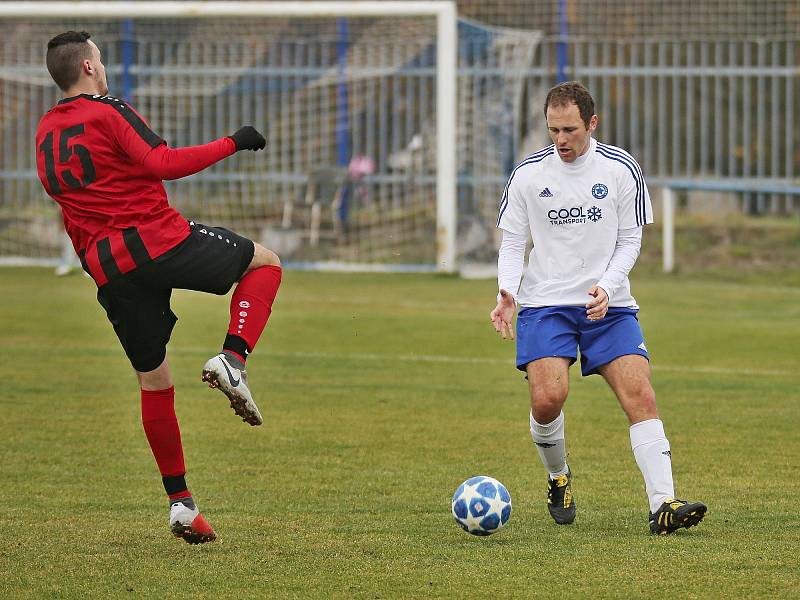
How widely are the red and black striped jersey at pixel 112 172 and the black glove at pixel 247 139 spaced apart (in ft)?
0.09

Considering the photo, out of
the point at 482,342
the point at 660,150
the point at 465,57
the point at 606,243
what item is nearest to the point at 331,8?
the point at 465,57

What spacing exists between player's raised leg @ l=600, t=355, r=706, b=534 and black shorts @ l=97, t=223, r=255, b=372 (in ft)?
5.60

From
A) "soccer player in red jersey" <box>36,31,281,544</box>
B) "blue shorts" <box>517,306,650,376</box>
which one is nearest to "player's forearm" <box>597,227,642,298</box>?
"blue shorts" <box>517,306,650,376</box>

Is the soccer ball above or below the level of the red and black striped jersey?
below

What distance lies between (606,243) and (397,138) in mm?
15297

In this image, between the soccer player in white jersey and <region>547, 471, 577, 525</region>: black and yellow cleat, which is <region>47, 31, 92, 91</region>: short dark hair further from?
<region>547, 471, 577, 525</region>: black and yellow cleat

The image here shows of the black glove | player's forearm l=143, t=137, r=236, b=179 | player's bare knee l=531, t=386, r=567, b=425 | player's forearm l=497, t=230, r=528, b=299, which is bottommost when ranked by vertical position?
player's bare knee l=531, t=386, r=567, b=425

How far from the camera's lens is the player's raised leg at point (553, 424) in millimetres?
6363

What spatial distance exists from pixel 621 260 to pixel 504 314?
56 cm

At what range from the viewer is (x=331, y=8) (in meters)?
19.0

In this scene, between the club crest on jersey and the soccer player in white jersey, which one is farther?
the club crest on jersey

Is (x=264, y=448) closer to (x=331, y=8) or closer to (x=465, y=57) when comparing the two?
(x=331, y=8)

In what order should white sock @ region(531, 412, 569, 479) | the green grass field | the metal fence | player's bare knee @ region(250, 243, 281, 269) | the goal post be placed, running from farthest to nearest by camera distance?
the metal fence
the goal post
white sock @ region(531, 412, 569, 479)
player's bare knee @ region(250, 243, 281, 269)
the green grass field

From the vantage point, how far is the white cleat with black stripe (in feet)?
18.8
